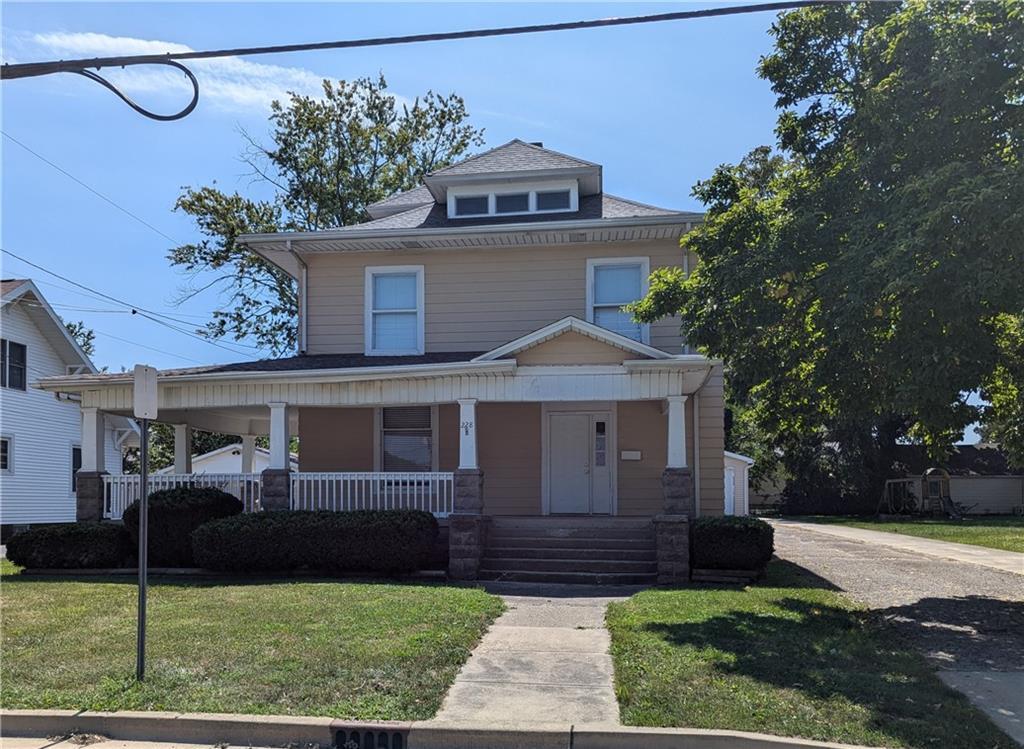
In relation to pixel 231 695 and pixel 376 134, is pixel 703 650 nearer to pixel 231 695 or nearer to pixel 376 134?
pixel 231 695

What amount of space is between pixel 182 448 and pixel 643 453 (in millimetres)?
9690

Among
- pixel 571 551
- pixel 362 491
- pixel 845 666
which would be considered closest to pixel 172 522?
A: pixel 362 491

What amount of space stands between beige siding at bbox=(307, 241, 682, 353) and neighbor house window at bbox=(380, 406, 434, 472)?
133 centimetres

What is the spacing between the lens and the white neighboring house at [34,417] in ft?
82.4

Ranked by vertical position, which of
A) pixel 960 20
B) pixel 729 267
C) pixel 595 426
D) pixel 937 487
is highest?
pixel 960 20

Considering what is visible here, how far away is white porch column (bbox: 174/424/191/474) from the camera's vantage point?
61.6 ft

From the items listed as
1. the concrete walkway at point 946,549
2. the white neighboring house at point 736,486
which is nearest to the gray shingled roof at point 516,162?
the concrete walkway at point 946,549

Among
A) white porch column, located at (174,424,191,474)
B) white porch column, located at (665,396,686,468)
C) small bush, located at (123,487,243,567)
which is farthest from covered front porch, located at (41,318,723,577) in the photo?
small bush, located at (123,487,243,567)

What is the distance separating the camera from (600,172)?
17.5 metres

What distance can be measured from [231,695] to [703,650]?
4.11 metres

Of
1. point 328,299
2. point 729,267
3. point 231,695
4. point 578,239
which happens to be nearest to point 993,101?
point 729,267

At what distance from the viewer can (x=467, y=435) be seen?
544 inches

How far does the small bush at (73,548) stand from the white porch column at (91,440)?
1399mm

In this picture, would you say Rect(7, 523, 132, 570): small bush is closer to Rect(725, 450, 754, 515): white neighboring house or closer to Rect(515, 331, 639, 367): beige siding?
Rect(515, 331, 639, 367): beige siding
